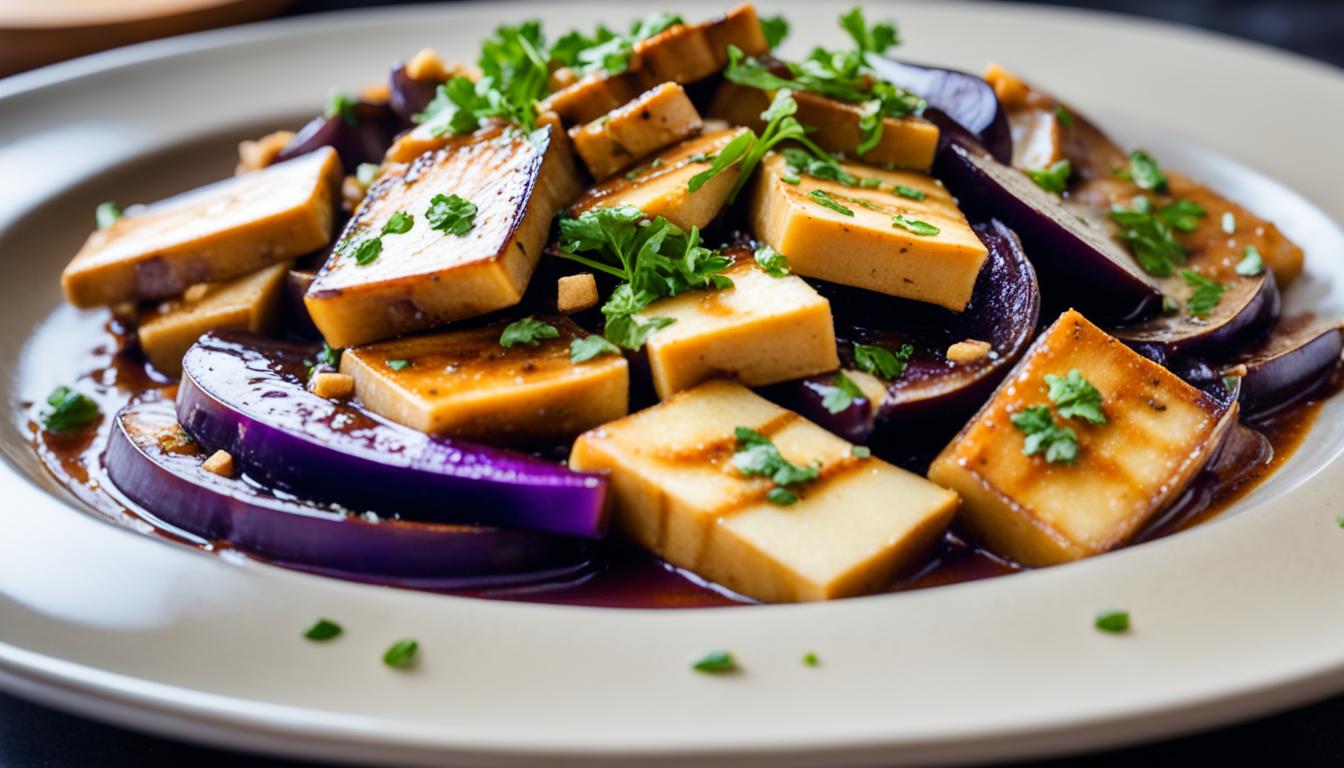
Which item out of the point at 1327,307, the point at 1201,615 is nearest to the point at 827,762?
the point at 1201,615

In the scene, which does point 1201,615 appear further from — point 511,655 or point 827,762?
point 511,655

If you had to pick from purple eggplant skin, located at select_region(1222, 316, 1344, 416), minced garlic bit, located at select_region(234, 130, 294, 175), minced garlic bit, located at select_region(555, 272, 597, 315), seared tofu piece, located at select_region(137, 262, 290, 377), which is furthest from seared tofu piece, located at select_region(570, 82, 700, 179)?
purple eggplant skin, located at select_region(1222, 316, 1344, 416)

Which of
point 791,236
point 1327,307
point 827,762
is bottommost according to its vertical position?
point 1327,307

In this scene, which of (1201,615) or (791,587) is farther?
(791,587)

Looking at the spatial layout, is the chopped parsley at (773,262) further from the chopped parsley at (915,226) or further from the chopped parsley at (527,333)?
the chopped parsley at (527,333)

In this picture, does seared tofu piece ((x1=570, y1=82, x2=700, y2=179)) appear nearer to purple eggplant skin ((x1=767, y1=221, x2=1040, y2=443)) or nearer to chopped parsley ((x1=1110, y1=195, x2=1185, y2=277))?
purple eggplant skin ((x1=767, y1=221, x2=1040, y2=443))

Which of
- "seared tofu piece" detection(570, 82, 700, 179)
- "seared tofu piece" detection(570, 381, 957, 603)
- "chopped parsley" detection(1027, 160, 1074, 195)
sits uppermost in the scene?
"seared tofu piece" detection(570, 82, 700, 179)
